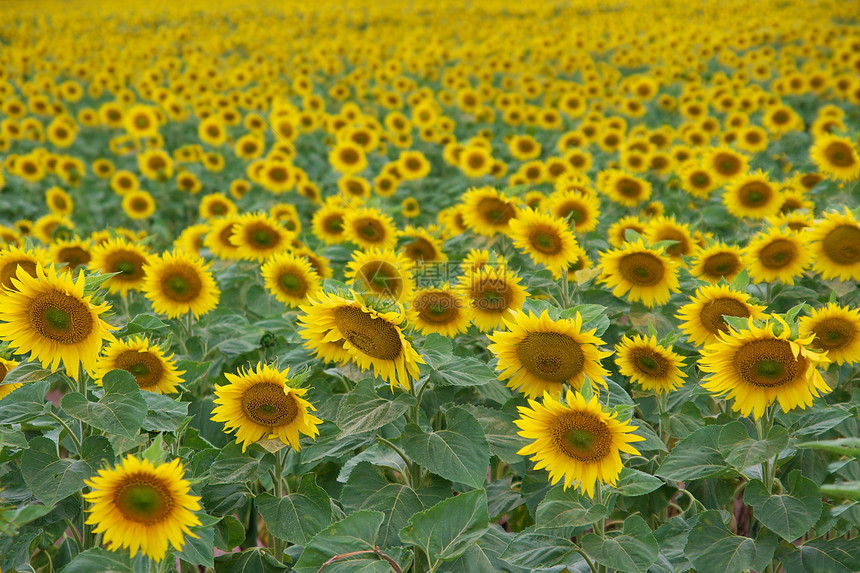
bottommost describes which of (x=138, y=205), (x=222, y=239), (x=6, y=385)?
(x=138, y=205)

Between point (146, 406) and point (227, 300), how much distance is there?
80.1 inches

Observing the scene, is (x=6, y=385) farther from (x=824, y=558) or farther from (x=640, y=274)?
(x=824, y=558)

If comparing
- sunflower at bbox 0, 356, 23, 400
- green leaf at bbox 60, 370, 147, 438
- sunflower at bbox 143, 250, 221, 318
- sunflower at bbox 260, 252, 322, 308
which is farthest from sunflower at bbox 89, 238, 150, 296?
green leaf at bbox 60, 370, 147, 438

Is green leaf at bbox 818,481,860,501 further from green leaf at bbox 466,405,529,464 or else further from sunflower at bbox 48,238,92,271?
sunflower at bbox 48,238,92,271

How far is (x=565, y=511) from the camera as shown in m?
1.90

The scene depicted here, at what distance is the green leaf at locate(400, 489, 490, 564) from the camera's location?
1801mm

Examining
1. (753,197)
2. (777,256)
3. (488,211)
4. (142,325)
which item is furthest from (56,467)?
(753,197)

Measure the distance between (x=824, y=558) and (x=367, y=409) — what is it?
144cm

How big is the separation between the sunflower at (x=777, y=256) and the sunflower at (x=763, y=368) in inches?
41.6

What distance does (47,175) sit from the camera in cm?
793

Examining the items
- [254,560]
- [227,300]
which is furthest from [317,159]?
[254,560]

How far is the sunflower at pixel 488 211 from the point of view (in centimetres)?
365

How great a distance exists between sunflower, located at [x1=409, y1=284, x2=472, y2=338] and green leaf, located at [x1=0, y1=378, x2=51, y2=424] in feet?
4.10

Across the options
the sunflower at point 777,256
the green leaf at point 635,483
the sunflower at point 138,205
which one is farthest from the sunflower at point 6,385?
the sunflower at point 138,205
